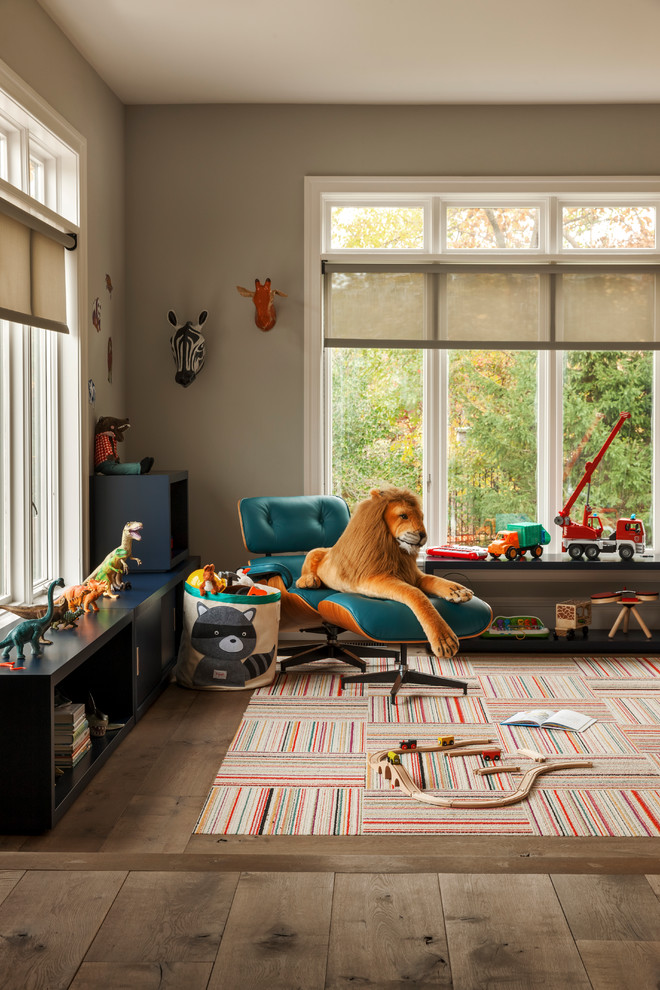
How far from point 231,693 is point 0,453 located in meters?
1.43

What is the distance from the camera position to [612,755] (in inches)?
121

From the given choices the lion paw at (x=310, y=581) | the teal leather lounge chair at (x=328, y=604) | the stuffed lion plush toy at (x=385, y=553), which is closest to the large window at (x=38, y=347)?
the teal leather lounge chair at (x=328, y=604)

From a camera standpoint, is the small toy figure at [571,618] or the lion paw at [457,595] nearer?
the lion paw at [457,595]

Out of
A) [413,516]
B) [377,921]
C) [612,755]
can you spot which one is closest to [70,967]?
[377,921]

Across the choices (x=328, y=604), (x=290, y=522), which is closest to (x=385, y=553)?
(x=328, y=604)

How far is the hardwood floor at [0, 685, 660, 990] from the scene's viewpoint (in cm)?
138

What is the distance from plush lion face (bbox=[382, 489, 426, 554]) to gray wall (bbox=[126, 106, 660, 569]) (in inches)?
43.8

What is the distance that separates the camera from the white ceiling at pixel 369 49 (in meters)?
3.62

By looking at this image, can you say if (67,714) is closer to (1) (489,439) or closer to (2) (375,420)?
(2) (375,420)

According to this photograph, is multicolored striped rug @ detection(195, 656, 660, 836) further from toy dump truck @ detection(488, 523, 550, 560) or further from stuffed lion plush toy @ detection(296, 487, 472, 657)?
toy dump truck @ detection(488, 523, 550, 560)

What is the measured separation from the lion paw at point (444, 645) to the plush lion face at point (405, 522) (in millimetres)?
466

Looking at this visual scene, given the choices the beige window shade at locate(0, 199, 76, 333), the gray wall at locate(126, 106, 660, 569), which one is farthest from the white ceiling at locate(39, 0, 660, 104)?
the beige window shade at locate(0, 199, 76, 333)

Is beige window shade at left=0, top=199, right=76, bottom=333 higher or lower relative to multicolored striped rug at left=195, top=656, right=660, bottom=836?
higher

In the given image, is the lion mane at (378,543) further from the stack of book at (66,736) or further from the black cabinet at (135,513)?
the stack of book at (66,736)
